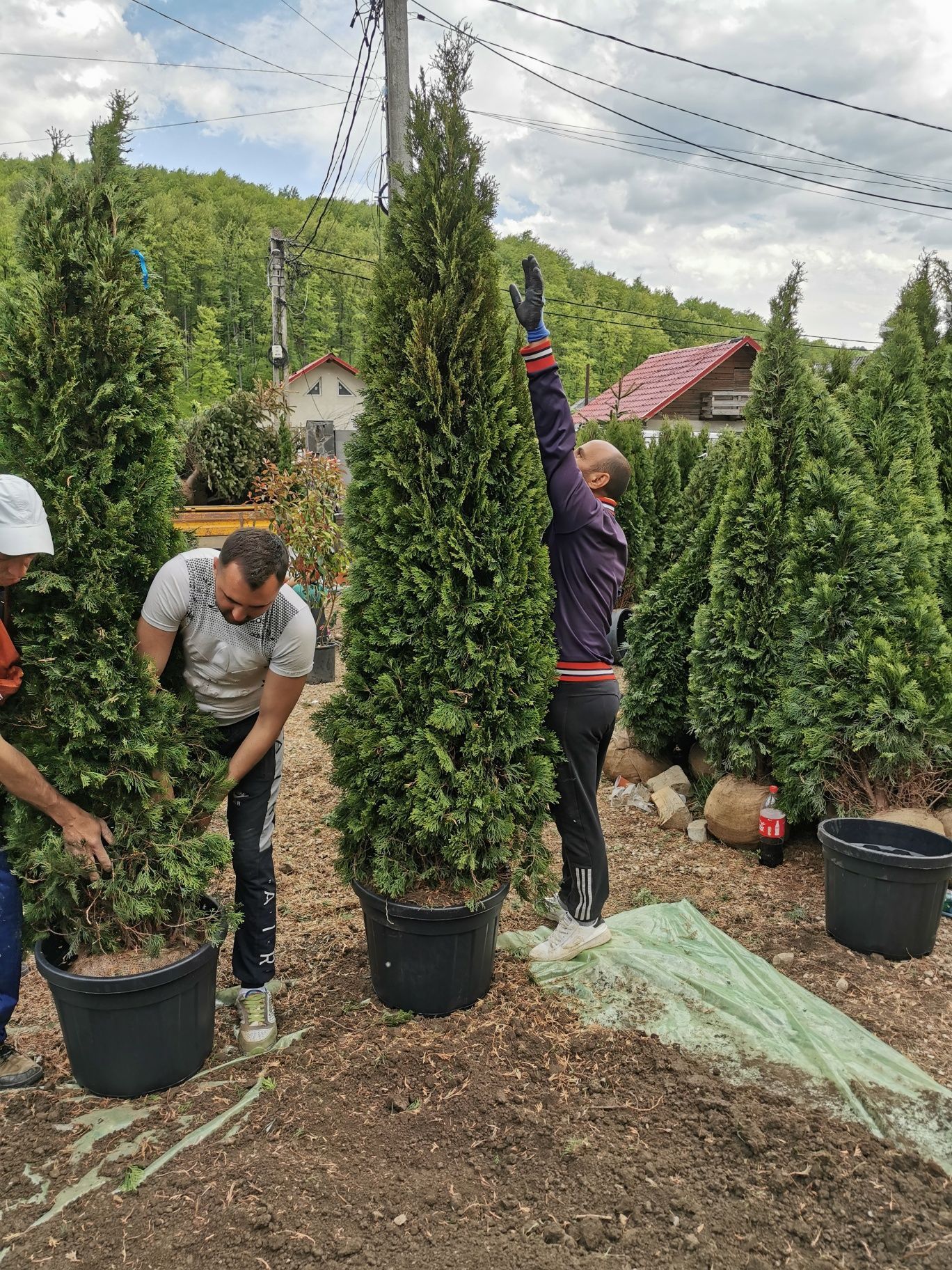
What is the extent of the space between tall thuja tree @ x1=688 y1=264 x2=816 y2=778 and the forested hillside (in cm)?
3590

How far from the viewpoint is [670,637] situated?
20.2 ft

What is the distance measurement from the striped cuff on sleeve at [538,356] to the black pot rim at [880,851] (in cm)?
250

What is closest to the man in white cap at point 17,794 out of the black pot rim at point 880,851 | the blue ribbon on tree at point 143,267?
the blue ribbon on tree at point 143,267

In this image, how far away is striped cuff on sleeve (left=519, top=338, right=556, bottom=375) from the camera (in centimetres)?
321

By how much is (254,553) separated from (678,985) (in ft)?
7.52

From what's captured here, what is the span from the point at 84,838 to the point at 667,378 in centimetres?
2949

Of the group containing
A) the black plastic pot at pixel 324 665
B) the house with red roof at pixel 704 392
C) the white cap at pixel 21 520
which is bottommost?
the black plastic pot at pixel 324 665

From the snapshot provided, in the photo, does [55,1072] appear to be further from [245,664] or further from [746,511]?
[746,511]

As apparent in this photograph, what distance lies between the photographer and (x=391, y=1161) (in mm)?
2434

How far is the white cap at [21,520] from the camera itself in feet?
8.04

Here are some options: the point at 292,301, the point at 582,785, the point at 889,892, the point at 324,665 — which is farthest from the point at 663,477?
the point at 292,301

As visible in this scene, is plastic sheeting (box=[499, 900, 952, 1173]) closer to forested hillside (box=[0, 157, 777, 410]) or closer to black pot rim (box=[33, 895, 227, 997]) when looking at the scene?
black pot rim (box=[33, 895, 227, 997])

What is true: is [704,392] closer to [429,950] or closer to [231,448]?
[231,448]

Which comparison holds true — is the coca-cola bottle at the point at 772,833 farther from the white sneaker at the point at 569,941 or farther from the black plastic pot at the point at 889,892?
the white sneaker at the point at 569,941
